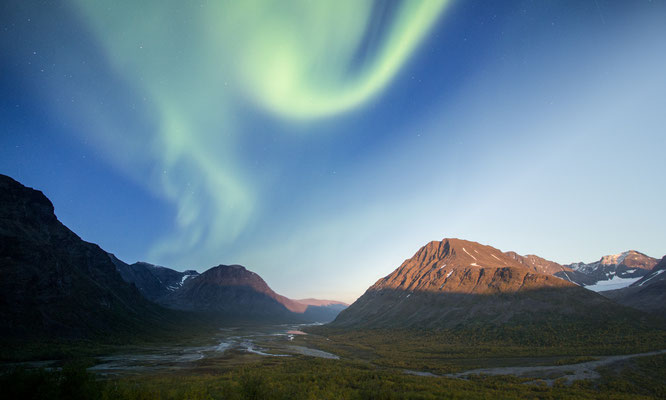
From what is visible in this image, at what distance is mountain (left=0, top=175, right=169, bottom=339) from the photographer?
269 feet

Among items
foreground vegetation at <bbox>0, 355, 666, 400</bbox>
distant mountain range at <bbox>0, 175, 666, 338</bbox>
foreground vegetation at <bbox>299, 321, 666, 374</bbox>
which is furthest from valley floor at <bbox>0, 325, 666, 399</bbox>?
distant mountain range at <bbox>0, 175, 666, 338</bbox>

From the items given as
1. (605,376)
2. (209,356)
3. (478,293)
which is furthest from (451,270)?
(209,356)

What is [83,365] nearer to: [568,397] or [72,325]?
[568,397]

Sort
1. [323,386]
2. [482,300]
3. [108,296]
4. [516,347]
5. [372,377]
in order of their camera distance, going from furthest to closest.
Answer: [482,300] → [108,296] → [516,347] → [372,377] → [323,386]

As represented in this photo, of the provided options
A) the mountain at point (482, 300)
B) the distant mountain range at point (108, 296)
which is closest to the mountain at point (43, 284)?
the distant mountain range at point (108, 296)

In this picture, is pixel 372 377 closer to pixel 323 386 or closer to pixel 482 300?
pixel 323 386

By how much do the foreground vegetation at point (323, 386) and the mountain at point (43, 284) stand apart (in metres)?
63.1

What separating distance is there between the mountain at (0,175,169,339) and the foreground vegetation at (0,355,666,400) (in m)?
63.1

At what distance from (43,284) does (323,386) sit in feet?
344

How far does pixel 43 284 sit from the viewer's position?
93000mm

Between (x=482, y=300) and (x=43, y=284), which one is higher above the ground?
(x=43, y=284)

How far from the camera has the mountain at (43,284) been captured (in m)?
82.1

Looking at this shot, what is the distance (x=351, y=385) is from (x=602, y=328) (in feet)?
306

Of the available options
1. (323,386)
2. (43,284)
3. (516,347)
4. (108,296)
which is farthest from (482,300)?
(108,296)
